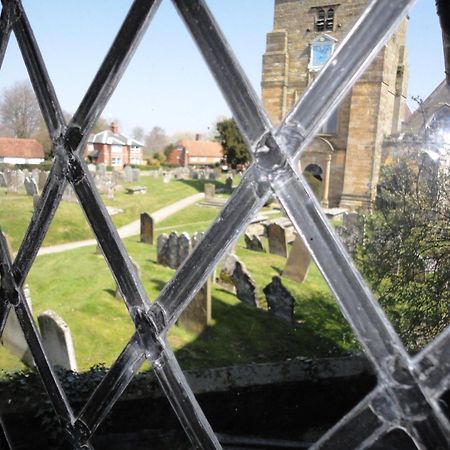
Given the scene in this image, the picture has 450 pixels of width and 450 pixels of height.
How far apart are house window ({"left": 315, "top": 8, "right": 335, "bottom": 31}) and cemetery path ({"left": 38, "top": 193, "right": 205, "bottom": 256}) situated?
24.8ft

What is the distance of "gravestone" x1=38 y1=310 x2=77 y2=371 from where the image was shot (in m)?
5.00

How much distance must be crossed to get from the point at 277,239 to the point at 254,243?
33.2 inches

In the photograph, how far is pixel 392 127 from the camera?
2.33m

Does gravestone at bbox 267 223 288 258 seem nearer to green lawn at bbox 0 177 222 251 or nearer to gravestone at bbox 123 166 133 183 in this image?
green lawn at bbox 0 177 222 251

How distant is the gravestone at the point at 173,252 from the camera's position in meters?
9.78

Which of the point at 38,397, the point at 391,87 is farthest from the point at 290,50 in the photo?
the point at 38,397

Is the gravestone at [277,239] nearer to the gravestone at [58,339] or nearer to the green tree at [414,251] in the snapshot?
the gravestone at [58,339]

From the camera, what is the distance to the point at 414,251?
11.7 feet

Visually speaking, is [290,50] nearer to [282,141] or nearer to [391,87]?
[391,87]

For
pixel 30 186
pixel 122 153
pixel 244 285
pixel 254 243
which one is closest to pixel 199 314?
pixel 244 285

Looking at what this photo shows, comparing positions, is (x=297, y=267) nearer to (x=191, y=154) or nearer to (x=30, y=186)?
(x=30, y=186)

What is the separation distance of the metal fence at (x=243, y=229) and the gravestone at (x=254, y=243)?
33.6 ft

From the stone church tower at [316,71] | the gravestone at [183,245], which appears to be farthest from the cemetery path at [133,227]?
the stone church tower at [316,71]

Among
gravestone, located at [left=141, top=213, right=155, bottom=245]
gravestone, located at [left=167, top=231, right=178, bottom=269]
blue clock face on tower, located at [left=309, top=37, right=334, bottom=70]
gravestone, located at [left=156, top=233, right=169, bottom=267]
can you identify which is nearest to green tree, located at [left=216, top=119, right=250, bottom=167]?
blue clock face on tower, located at [left=309, top=37, right=334, bottom=70]
